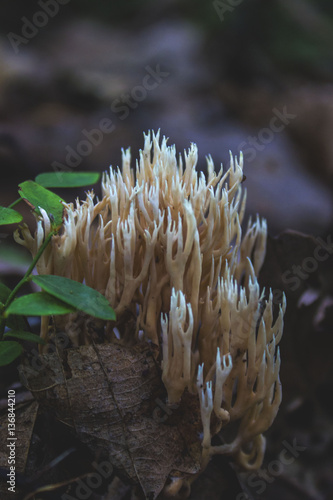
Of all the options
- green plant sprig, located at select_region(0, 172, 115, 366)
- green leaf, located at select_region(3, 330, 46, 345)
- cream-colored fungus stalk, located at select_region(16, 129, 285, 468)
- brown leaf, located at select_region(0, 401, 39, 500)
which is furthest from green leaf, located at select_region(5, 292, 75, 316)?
brown leaf, located at select_region(0, 401, 39, 500)

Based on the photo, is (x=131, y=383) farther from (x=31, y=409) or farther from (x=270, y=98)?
(x=270, y=98)

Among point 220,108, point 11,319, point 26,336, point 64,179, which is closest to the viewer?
point 26,336

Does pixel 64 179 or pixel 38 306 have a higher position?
pixel 64 179

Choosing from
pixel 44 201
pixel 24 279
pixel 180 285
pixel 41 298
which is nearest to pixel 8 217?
pixel 44 201

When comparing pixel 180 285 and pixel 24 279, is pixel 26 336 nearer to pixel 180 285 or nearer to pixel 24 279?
pixel 24 279

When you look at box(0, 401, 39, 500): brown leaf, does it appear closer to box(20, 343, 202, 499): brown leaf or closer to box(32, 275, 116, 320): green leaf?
box(20, 343, 202, 499): brown leaf

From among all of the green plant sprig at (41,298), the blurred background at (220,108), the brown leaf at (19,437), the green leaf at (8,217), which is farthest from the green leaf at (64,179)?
the brown leaf at (19,437)

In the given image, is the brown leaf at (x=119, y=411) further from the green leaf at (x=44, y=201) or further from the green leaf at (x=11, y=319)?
the green leaf at (x=44, y=201)

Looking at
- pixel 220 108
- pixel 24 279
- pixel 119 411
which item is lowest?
pixel 119 411

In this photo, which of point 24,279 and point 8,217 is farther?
point 8,217
